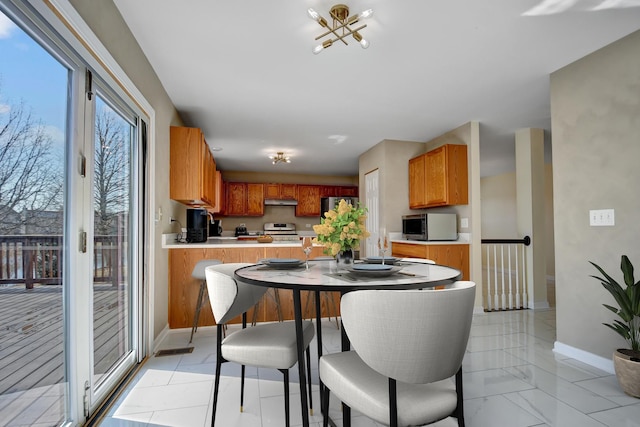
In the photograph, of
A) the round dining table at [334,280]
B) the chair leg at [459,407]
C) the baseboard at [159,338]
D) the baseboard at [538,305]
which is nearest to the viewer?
the chair leg at [459,407]

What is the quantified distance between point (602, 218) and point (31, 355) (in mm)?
3506

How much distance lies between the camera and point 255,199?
24.7ft

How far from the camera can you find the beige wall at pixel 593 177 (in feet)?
7.61

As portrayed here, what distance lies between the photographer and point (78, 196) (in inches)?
64.2

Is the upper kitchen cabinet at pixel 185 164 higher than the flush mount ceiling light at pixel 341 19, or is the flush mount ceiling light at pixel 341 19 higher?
the flush mount ceiling light at pixel 341 19

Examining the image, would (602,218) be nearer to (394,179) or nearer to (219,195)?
(394,179)

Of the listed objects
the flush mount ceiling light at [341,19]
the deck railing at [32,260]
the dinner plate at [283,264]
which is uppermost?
the flush mount ceiling light at [341,19]

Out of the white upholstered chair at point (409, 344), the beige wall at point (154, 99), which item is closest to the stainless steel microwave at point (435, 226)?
the beige wall at point (154, 99)

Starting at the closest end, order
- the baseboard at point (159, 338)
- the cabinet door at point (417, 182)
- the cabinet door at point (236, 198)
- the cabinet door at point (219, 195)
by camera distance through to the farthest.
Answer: the baseboard at point (159, 338)
the cabinet door at point (417, 182)
the cabinet door at point (219, 195)
the cabinet door at point (236, 198)

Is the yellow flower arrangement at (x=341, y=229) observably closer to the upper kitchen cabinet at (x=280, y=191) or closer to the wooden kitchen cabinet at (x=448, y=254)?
the wooden kitchen cabinet at (x=448, y=254)

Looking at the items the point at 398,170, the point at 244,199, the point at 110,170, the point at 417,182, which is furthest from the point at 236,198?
the point at 110,170

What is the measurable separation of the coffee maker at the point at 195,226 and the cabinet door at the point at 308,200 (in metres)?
4.10

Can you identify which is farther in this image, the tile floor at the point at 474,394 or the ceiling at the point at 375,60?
the ceiling at the point at 375,60

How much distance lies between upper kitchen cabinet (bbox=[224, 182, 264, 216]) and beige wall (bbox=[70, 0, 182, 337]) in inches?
139
